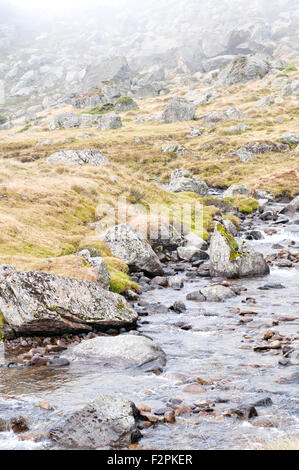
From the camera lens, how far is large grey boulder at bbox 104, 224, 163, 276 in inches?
1008

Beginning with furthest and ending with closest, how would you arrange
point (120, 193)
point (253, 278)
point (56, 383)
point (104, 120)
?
point (104, 120), point (120, 193), point (253, 278), point (56, 383)

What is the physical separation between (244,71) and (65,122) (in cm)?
6603

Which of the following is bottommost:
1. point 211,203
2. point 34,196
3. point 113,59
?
point 211,203

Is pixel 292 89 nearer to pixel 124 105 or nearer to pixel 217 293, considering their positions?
pixel 124 105

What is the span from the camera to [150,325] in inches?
710

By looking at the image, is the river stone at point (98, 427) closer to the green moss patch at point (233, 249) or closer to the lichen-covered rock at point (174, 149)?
the green moss patch at point (233, 249)

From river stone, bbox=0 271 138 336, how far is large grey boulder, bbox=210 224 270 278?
9.04 m

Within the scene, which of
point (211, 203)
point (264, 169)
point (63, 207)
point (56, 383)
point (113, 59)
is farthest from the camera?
point (113, 59)

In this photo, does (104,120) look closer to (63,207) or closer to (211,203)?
(211,203)

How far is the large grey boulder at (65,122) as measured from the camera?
12431 cm

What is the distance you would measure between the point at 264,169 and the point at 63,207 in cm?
4228

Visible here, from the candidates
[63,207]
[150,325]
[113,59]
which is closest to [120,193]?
[63,207]

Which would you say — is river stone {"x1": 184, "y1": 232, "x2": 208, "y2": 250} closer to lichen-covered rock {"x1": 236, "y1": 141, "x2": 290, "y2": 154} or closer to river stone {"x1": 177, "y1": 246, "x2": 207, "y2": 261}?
river stone {"x1": 177, "y1": 246, "x2": 207, "y2": 261}

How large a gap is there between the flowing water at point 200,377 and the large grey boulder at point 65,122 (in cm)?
11212
